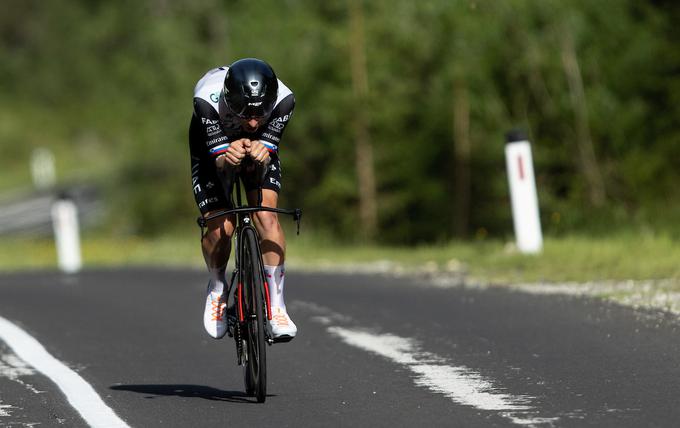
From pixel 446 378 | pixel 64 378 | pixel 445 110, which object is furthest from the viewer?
pixel 445 110

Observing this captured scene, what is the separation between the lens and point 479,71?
22.2 m

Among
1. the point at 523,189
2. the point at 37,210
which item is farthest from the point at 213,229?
the point at 37,210

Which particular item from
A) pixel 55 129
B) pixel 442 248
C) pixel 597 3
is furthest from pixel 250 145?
pixel 55 129

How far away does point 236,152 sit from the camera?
21.4 feet

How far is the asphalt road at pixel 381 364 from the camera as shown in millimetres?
6035

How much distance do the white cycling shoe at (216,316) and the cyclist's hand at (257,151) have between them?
899 millimetres

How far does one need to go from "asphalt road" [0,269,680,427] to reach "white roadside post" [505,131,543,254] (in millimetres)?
1908

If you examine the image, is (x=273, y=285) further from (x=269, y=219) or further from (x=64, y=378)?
(x=64, y=378)

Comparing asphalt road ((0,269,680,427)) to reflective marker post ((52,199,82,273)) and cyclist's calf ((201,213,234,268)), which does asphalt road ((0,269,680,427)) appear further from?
reflective marker post ((52,199,82,273))

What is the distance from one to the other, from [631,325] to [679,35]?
48.7 feet

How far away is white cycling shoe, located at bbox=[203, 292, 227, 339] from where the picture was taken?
702cm

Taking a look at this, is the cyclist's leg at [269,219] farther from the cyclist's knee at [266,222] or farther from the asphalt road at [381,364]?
the asphalt road at [381,364]

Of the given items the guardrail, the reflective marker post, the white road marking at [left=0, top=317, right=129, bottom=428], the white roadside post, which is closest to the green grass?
the white roadside post

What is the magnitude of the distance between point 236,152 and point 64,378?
1.87m
